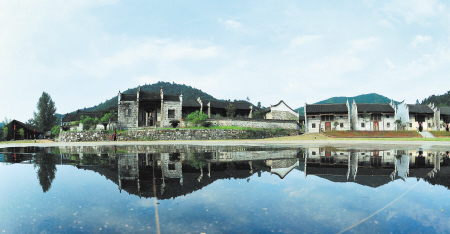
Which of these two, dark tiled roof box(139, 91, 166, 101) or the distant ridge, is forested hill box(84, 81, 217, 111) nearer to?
the distant ridge

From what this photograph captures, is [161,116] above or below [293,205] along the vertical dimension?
above

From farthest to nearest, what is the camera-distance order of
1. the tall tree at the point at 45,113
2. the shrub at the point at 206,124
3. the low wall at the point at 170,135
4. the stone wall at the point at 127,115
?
the tall tree at the point at 45,113 < the stone wall at the point at 127,115 < the shrub at the point at 206,124 < the low wall at the point at 170,135

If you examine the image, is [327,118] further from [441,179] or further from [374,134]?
[441,179]

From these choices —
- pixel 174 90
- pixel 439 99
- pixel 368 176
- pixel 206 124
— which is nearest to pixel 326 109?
pixel 206 124

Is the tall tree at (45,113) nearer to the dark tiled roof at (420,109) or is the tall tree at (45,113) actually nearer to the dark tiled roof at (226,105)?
the dark tiled roof at (226,105)

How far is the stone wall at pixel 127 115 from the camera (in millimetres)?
50575

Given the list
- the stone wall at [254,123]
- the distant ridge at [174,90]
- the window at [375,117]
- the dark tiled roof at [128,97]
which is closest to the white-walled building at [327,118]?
the window at [375,117]

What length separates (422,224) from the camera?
391cm

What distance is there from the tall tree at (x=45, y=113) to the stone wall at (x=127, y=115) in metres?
45.3

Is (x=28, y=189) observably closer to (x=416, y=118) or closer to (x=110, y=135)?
(x=110, y=135)

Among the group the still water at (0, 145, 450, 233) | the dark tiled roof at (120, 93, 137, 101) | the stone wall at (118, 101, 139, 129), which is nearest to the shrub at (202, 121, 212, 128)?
the stone wall at (118, 101, 139, 129)

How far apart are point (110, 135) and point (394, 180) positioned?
152ft

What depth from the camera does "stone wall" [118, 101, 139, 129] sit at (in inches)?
1991

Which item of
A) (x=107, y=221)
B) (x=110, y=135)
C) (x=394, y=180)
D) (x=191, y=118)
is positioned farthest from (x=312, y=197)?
(x=110, y=135)
